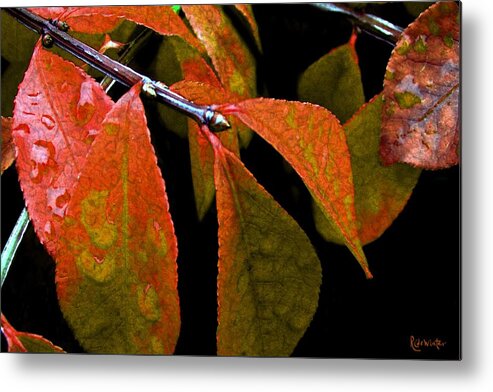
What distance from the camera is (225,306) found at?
871 millimetres

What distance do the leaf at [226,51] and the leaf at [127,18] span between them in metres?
0.02

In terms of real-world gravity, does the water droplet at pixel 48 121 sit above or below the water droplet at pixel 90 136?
above

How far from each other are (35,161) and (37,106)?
0.07m

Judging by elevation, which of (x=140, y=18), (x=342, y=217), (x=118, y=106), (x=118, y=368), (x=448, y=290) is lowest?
(x=118, y=368)

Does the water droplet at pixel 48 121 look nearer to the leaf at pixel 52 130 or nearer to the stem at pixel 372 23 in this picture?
the leaf at pixel 52 130

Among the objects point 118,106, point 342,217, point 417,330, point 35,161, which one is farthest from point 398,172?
point 35,161

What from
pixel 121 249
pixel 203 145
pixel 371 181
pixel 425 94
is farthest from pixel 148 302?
pixel 425 94

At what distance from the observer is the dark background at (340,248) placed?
35.5 inches

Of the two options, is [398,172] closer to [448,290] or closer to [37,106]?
[448,290]

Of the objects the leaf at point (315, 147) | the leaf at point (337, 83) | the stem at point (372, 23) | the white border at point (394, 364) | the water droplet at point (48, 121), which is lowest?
the white border at point (394, 364)

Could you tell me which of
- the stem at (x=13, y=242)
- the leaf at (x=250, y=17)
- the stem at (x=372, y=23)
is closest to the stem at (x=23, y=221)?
the stem at (x=13, y=242)

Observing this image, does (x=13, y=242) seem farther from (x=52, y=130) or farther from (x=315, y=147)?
(x=315, y=147)

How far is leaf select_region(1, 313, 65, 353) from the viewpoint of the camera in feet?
3.14

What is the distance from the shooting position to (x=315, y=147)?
86cm
